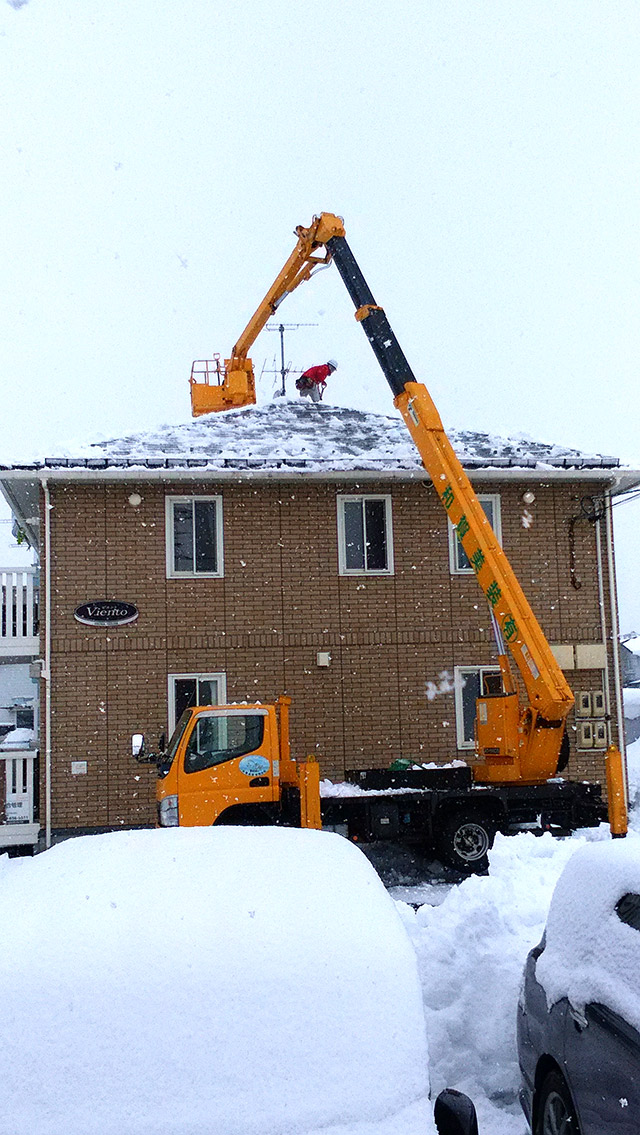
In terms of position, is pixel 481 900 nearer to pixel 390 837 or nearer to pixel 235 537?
pixel 390 837

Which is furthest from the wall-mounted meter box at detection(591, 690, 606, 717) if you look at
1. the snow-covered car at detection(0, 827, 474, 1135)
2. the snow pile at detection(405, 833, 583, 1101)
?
the snow-covered car at detection(0, 827, 474, 1135)

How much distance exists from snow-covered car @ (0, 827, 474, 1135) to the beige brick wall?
1212 centimetres

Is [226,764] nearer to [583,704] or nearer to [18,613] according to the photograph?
[18,613]

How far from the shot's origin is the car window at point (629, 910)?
4301mm

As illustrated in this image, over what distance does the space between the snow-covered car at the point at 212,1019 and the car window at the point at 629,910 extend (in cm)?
117

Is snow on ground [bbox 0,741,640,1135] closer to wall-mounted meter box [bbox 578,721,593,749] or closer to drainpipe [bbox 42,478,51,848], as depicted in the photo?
drainpipe [bbox 42,478,51,848]

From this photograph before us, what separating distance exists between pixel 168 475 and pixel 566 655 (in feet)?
23.5

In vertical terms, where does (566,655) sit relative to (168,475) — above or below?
below

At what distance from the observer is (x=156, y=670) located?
52.5 feet

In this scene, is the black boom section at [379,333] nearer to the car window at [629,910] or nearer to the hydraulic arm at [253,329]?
the hydraulic arm at [253,329]

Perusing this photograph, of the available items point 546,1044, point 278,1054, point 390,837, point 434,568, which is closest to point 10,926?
point 278,1054

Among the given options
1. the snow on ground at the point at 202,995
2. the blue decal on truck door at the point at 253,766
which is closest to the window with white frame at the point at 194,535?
the blue decal on truck door at the point at 253,766

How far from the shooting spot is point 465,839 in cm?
1305

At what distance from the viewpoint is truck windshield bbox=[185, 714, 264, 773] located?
39.7 ft
